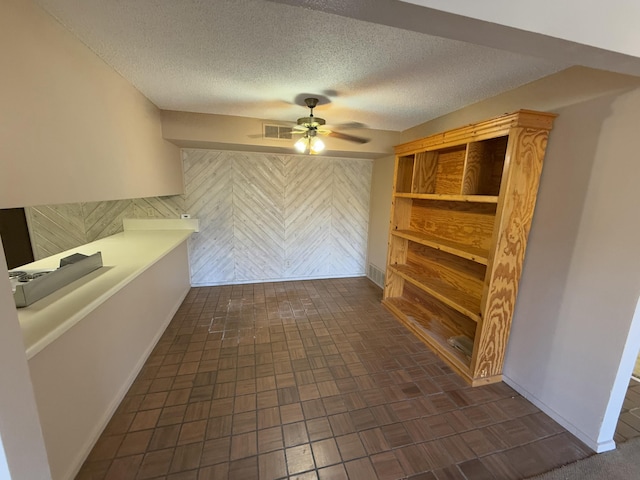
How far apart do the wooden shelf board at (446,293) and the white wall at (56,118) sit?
2911mm

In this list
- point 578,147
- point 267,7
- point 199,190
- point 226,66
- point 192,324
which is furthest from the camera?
point 199,190

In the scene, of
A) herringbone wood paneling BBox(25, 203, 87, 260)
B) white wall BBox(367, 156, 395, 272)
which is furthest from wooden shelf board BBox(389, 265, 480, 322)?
herringbone wood paneling BBox(25, 203, 87, 260)

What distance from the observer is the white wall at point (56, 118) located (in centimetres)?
104

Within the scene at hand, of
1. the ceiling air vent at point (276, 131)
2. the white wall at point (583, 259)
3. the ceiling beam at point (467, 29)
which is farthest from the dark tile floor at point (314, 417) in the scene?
the ceiling air vent at point (276, 131)

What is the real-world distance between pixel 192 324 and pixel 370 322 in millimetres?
2110

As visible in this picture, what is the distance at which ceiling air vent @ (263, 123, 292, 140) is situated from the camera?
323 cm

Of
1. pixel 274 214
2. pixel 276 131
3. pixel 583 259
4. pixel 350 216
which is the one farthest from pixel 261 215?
pixel 583 259

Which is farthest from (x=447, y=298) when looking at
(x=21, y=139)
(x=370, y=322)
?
(x=21, y=139)

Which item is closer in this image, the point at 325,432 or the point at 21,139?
the point at 21,139

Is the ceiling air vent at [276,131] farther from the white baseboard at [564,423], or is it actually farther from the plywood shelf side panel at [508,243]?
the white baseboard at [564,423]

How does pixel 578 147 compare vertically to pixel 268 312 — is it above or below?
above

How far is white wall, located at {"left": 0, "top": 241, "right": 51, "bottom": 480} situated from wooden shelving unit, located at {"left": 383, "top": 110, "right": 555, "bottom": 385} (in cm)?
254

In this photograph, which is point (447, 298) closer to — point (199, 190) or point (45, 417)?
point (45, 417)

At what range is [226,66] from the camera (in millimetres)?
1809
